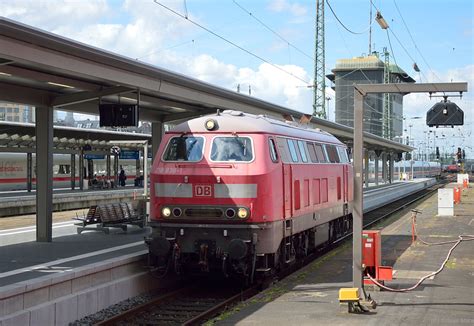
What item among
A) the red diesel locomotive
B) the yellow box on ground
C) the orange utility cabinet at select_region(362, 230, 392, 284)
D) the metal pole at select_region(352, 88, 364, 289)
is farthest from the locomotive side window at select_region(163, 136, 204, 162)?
the yellow box on ground

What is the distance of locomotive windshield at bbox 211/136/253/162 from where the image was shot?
38.4 feet

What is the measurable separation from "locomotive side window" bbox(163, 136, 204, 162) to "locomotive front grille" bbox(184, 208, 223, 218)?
3.26 feet

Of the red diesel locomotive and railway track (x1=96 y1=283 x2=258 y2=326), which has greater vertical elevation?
the red diesel locomotive

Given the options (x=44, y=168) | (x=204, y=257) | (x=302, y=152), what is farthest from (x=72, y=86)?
(x=302, y=152)

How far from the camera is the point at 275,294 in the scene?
10844mm

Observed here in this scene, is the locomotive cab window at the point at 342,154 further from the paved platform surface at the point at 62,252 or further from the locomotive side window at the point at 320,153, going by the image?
the paved platform surface at the point at 62,252

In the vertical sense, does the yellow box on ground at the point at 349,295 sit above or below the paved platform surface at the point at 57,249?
below

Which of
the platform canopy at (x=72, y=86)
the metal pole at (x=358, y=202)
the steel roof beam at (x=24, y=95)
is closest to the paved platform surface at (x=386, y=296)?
the metal pole at (x=358, y=202)

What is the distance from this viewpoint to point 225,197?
37.4ft

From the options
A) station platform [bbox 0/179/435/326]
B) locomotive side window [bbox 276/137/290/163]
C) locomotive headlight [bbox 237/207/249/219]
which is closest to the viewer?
station platform [bbox 0/179/435/326]

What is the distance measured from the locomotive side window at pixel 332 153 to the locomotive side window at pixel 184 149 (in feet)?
18.0

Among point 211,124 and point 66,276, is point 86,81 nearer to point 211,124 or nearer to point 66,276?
point 211,124

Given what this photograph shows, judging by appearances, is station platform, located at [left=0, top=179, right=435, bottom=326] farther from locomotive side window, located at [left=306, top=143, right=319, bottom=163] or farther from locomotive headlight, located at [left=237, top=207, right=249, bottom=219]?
locomotive side window, located at [left=306, top=143, right=319, bottom=163]

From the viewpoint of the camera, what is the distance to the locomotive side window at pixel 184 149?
39.3 feet
